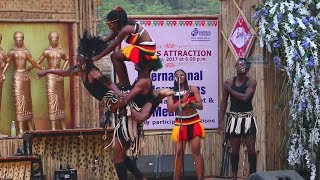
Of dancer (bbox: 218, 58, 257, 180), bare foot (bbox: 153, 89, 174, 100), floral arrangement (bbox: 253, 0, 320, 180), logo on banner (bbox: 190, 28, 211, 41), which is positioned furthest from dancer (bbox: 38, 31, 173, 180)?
logo on banner (bbox: 190, 28, 211, 41)

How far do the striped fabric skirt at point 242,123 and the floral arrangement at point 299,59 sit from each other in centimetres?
55

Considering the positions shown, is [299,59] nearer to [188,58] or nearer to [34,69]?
[188,58]

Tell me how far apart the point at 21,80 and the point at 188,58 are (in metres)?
2.55

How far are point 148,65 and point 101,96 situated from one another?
64 cm

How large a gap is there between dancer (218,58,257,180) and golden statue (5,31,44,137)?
2.93 metres

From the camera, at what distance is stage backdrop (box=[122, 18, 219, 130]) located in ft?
39.8

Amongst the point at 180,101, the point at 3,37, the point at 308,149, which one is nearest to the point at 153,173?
the point at 180,101

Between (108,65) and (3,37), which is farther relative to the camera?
(108,65)

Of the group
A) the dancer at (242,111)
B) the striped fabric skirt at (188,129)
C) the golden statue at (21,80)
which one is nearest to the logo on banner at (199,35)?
the dancer at (242,111)

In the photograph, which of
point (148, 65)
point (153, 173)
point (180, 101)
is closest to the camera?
point (148, 65)

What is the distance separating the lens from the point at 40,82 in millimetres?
11867

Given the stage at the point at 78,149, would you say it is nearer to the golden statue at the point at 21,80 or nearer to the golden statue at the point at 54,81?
the golden statue at the point at 21,80

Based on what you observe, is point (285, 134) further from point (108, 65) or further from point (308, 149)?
point (108, 65)

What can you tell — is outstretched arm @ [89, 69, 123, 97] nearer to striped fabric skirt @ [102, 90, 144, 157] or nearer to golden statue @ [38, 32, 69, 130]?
striped fabric skirt @ [102, 90, 144, 157]
